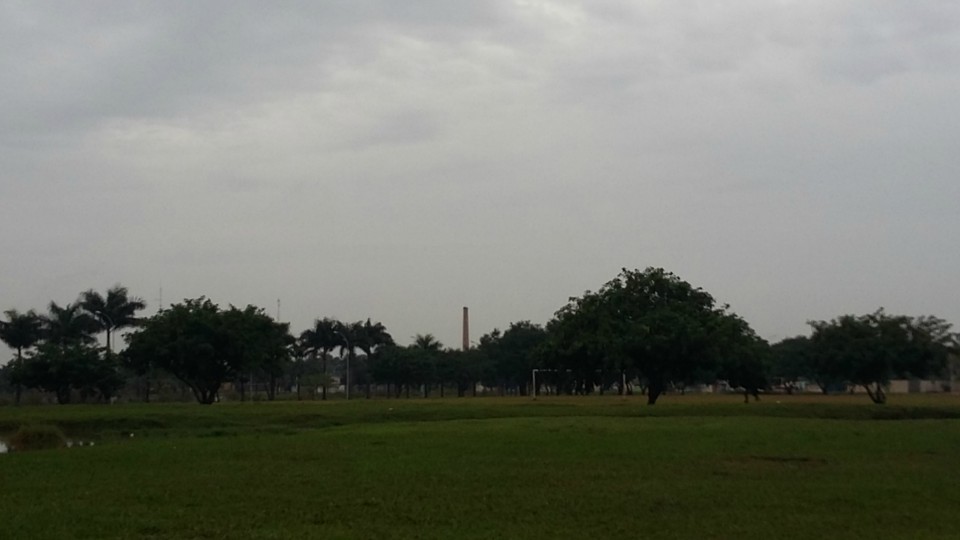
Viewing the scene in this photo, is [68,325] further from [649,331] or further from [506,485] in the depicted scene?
[506,485]

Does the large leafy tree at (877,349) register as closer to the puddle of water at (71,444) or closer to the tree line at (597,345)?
the tree line at (597,345)

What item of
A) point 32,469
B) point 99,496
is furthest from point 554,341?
point 99,496

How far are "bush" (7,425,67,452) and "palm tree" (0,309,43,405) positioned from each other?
58688 millimetres

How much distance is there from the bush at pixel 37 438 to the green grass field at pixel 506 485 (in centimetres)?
1055

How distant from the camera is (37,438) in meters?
39.6

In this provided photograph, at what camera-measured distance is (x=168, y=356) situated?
68438 mm

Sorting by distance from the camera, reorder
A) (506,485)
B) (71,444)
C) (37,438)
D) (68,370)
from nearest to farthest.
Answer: (506,485)
(71,444)
(37,438)
(68,370)

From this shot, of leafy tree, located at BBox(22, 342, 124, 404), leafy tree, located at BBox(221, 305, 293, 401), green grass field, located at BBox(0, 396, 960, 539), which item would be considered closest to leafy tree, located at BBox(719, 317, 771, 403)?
green grass field, located at BBox(0, 396, 960, 539)

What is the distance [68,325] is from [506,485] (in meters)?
84.1

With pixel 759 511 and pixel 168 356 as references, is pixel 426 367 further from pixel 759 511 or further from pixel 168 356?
pixel 759 511

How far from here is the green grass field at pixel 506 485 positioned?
46.9 feet

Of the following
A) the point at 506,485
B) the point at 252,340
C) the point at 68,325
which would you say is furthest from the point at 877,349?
the point at 68,325

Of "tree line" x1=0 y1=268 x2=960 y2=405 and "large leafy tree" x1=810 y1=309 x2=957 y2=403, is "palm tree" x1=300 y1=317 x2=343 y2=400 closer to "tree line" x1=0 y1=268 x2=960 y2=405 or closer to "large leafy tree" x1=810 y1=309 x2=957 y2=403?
"tree line" x1=0 y1=268 x2=960 y2=405

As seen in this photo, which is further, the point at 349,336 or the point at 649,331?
the point at 349,336
